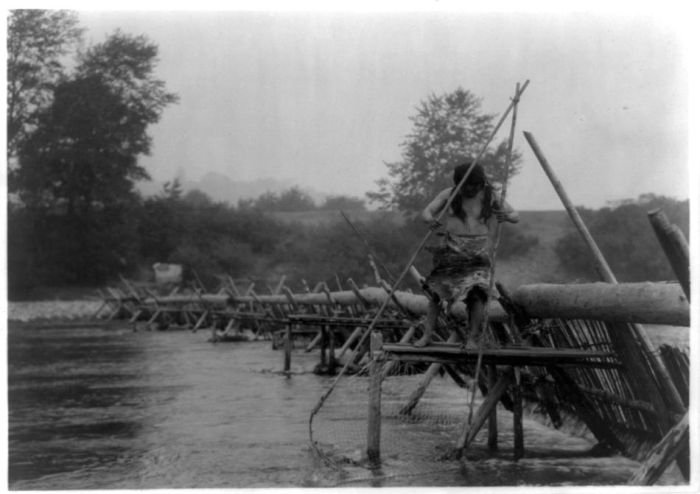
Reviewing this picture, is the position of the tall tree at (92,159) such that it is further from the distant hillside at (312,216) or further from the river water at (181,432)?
the river water at (181,432)

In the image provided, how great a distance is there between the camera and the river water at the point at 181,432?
28.0ft

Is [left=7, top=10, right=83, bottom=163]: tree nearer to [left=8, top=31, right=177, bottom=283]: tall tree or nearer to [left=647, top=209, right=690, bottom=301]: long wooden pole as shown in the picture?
[left=8, top=31, right=177, bottom=283]: tall tree

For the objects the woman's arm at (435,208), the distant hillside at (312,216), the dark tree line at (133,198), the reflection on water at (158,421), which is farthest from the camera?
the distant hillside at (312,216)

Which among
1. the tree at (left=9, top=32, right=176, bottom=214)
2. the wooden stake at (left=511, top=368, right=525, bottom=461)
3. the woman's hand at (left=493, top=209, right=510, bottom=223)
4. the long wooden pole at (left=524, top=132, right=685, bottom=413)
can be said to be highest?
the tree at (left=9, top=32, right=176, bottom=214)

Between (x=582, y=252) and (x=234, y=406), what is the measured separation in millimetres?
26771

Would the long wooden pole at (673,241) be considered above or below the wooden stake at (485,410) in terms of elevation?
above

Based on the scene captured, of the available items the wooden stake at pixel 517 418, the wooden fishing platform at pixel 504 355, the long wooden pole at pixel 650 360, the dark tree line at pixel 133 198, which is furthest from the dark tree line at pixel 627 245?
the wooden fishing platform at pixel 504 355

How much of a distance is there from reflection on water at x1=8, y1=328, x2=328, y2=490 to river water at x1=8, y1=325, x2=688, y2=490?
0.05 ft

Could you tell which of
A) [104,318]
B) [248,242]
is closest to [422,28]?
[104,318]

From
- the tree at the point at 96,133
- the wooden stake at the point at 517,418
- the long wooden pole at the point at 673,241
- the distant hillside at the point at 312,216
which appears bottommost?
the wooden stake at the point at 517,418

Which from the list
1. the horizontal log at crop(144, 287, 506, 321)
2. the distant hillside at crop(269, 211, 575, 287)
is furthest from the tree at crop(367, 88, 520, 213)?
the horizontal log at crop(144, 287, 506, 321)

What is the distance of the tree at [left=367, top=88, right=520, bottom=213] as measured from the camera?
32406 mm

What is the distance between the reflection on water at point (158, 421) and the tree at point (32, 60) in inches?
516

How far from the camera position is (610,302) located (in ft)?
25.2
